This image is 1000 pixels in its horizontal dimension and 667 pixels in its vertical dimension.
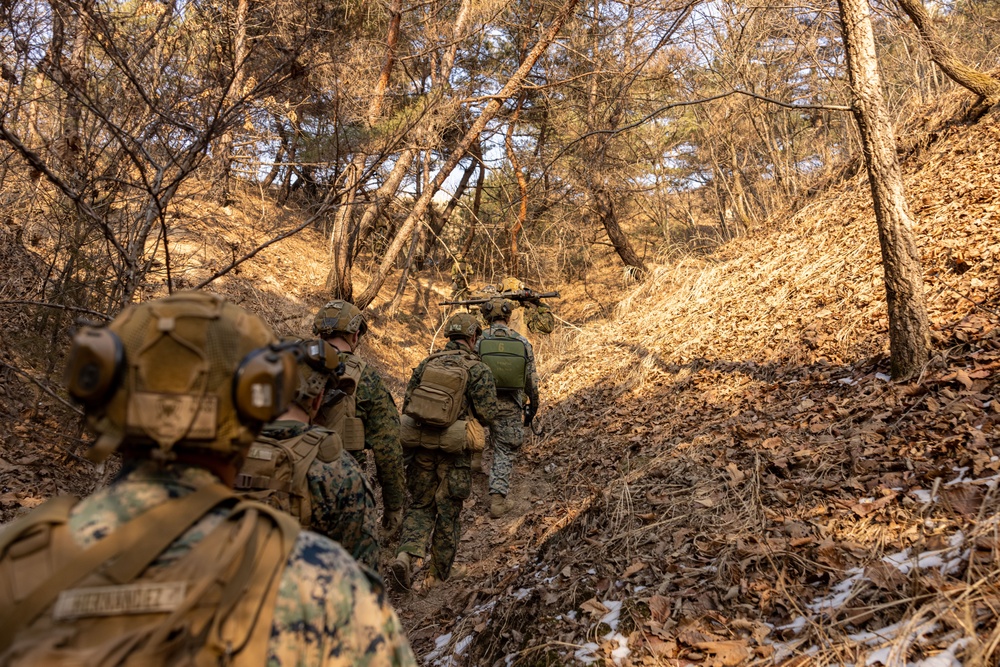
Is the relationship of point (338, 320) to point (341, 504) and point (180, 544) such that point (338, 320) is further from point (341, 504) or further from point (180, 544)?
point (180, 544)

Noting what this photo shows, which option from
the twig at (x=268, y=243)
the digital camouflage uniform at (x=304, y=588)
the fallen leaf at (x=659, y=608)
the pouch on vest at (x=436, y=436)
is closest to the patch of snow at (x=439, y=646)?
the fallen leaf at (x=659, y=608)

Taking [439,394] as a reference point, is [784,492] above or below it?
below

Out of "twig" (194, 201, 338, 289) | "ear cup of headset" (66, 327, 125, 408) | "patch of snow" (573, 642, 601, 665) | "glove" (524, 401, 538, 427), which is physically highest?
"twig" (194, 201, 338, 289)

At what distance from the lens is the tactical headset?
1592 millimetres

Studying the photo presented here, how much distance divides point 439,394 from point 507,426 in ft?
7.81

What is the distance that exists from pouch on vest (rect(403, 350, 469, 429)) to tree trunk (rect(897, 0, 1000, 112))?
5973 mm

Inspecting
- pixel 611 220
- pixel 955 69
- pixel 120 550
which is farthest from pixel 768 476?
pixel 611 220

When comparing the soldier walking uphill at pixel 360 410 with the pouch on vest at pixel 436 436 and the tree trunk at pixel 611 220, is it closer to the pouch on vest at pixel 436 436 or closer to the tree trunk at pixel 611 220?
the pouch on vest at pixel 436 436

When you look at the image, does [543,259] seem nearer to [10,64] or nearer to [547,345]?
[547,345]

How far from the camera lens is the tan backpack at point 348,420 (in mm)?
5086

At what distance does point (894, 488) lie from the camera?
14.1 ft

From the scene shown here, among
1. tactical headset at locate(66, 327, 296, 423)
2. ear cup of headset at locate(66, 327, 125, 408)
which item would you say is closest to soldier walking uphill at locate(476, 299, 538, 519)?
tactical headset at locate(66, 327, 296, 423)

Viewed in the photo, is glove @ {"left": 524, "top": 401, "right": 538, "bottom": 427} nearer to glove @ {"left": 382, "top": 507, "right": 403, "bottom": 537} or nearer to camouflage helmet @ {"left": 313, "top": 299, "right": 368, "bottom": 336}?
glove @ {"left": 382, "top": 507, "right": 403, "bottom": 537}

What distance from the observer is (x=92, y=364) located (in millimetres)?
1597
